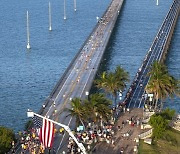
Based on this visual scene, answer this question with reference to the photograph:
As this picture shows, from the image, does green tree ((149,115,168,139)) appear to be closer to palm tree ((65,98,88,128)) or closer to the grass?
the grass

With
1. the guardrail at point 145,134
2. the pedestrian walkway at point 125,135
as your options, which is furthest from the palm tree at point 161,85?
the guardrail at point 145,134

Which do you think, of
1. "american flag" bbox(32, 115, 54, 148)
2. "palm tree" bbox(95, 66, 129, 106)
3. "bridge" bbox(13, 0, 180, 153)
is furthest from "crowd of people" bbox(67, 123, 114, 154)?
"american flag" bbox(32, 115, 54, 148)

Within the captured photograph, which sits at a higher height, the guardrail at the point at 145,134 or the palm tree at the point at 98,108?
the palm tree at the point at 98,108

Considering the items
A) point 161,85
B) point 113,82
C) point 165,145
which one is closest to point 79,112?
point 165,145

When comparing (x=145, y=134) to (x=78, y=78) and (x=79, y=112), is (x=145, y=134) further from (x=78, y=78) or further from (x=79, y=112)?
(x=78, y=78)

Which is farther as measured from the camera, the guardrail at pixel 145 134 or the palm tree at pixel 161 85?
the palm tree at pixel 161 85

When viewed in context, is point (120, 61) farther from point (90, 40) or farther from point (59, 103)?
point (59, 103)

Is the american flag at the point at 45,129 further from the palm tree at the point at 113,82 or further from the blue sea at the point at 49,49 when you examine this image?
the blue sea at the point at 49,49
